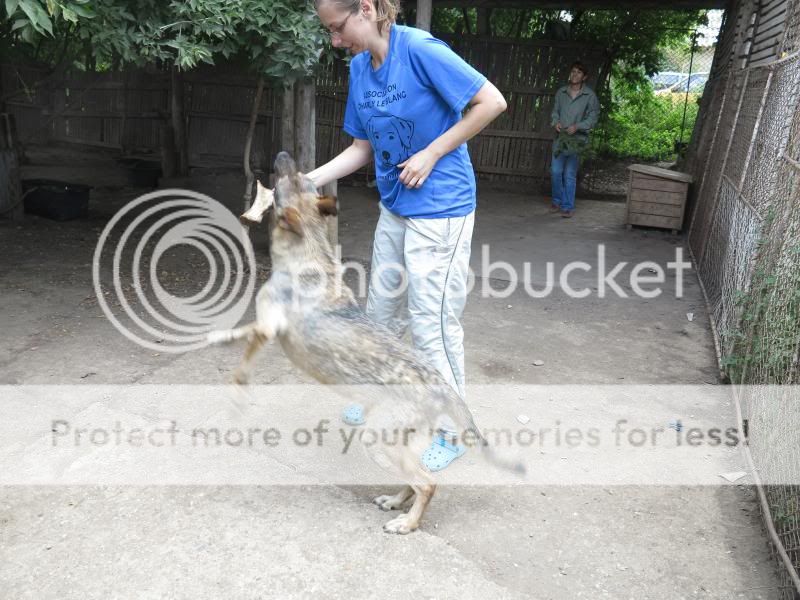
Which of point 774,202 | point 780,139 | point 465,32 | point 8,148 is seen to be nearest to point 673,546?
point 774,202

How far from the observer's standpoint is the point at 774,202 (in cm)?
457

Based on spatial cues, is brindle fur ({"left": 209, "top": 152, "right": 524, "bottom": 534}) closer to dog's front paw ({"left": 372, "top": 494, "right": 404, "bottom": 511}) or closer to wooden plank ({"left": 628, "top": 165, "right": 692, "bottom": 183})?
dog's front paw ({"left": 372, "top": 494, "right": 404, "bottom": 511})

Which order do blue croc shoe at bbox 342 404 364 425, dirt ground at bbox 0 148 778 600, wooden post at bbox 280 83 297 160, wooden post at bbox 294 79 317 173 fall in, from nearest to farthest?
dirt ground at bbox 0 148 778 600, blue croc shoe at bbox 342 404 364 425, wooden post at bbox 294 79 317 173, wooden post at bbox 280 83 297 160

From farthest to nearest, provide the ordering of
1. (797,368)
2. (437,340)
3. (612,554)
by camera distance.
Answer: (437,340), (797,368), (612,554)

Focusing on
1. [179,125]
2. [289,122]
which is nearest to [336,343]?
[289,122]

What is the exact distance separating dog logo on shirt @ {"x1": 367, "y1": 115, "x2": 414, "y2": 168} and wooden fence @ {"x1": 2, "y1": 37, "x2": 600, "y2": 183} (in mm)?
9199

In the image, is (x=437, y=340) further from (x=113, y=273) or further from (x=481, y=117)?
(x=113, y=273)

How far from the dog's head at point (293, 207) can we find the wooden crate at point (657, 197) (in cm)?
735

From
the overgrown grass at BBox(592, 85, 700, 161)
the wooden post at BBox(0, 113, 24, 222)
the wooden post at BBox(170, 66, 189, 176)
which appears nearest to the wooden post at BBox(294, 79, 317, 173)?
the wooden post at BBox(0, 113, 24, 222)

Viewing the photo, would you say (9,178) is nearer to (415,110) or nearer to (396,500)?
(415,110)

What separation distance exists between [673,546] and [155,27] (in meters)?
4.97

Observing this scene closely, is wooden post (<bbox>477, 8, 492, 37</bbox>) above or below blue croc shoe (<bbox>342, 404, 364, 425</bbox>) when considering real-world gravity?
above

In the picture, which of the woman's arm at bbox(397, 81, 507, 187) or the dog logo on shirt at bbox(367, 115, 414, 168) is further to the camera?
the dog logo on shirt at bbox(367, 115, 414, 168)

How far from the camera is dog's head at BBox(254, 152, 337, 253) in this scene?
3.13 m
